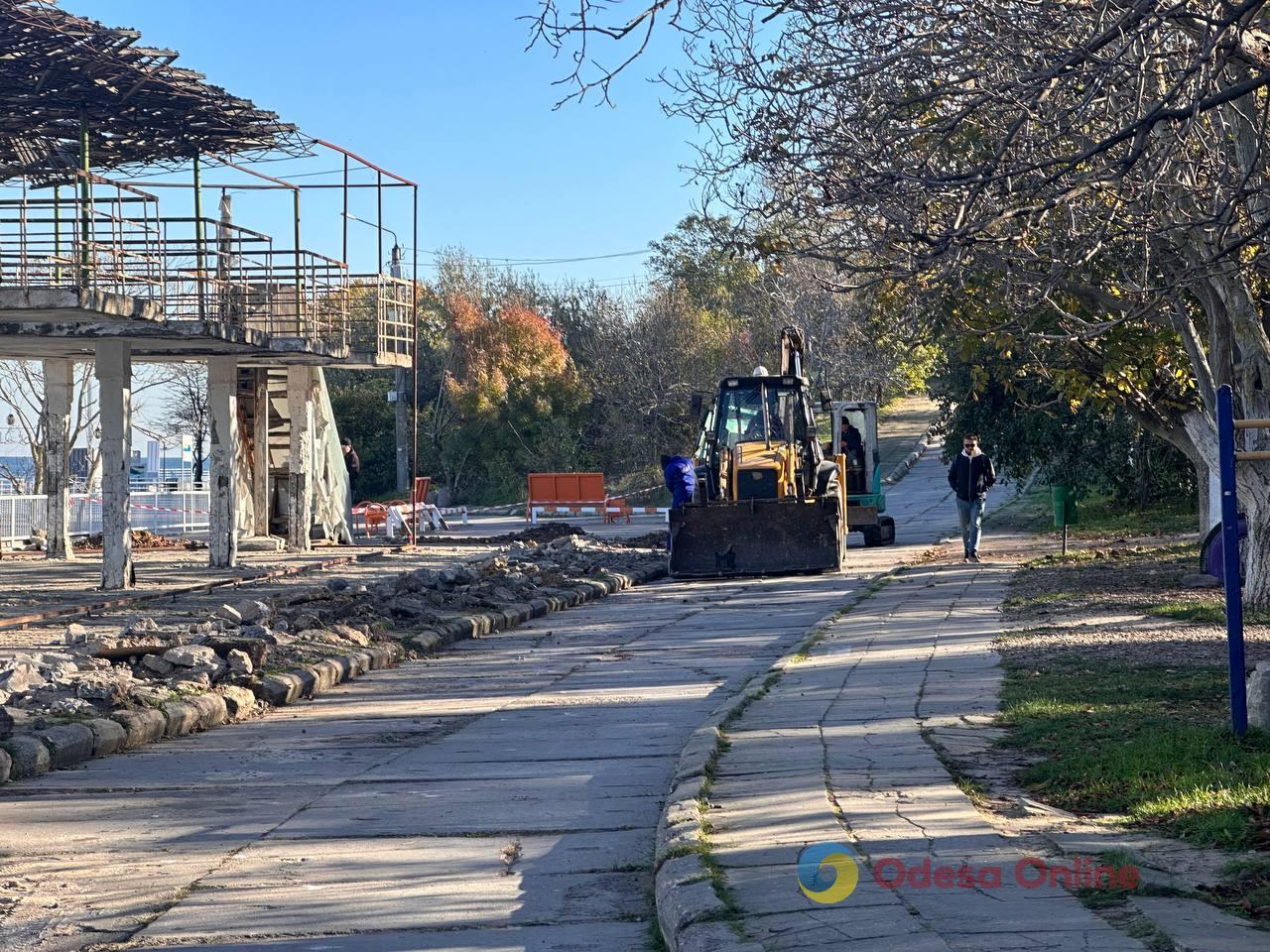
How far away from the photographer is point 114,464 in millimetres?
22266

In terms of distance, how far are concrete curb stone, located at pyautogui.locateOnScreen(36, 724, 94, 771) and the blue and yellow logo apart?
5724 mm

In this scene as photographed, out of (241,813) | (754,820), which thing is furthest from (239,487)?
(754,820)

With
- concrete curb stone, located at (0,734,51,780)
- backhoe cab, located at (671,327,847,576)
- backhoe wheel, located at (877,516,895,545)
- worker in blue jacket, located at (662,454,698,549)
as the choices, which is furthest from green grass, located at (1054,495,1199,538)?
concrete curb stone, located at (0,734,51,780)

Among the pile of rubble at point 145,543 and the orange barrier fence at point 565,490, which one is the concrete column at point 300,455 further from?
the orange barrier fence at point 565,490

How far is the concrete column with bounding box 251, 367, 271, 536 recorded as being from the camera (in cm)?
3216

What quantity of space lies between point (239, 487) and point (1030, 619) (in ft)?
71.4

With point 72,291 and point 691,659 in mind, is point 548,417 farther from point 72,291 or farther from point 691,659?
point 691,659

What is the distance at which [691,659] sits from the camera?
13961mm

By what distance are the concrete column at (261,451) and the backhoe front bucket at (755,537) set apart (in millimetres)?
12637

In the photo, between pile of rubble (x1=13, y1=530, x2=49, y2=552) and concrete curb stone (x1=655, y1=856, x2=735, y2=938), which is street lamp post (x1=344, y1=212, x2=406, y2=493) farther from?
concrete curb stone (x1=655, y1=856, x2=735, y2=938)

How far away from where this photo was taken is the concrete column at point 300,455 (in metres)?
30.8

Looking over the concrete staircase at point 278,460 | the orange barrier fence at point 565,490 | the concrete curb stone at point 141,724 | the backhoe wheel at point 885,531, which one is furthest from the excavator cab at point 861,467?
the concrete curb stone at point 141,724

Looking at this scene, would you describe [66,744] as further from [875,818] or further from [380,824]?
[875,818]

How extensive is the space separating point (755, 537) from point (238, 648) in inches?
475
